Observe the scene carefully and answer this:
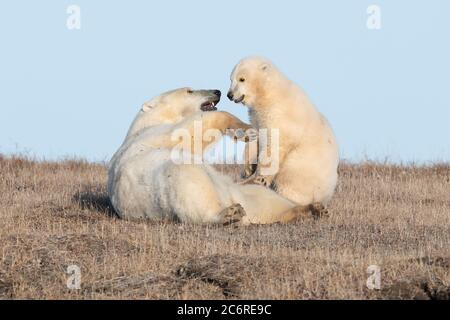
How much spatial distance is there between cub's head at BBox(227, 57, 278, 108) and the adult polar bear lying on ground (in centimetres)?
24

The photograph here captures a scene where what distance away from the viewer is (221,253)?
8.66 metres

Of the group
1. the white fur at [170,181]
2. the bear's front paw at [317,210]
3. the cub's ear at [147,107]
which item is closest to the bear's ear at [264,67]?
the white fur at [170,181]

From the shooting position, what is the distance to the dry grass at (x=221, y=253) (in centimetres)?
749

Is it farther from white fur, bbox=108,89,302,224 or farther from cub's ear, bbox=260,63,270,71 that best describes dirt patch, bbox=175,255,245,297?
cub's ear, bbox=260,63,270,71

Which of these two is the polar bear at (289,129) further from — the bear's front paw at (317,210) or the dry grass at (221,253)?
the bear's front paw at (317,210)

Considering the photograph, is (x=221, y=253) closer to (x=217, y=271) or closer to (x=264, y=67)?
(x=217, y=271)

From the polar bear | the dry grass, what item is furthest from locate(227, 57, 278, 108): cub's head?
the dry grass

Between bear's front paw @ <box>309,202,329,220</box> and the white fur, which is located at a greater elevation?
the white fur

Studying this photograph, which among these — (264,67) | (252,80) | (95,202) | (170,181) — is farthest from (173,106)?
(170,181)

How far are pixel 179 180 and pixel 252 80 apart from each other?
210 cm

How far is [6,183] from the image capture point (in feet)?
46.9

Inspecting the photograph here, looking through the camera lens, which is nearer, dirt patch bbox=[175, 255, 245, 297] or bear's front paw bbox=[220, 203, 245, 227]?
dirt patch bbox=[175, 255, 245, 297]

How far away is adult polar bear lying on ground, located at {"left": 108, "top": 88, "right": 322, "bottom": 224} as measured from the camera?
9.98m
